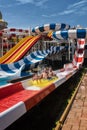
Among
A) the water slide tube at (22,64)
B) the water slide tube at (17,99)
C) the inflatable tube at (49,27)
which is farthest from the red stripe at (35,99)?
the inflatable tube at (49,27)

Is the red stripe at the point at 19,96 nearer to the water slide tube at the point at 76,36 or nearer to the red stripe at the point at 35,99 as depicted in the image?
the red stripe at the point at 35,99

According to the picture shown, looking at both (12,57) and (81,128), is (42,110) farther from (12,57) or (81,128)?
(12,57)

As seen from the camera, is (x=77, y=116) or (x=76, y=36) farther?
(x=76, y=36)

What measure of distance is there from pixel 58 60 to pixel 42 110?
1387cm

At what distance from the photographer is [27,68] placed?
13930 mm

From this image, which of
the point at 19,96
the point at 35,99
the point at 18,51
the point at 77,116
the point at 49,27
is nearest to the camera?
the point at 35,99

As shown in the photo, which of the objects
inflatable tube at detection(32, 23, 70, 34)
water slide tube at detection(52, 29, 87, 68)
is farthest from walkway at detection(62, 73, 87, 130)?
inflatable tube at detection(32, 23, 70, 34)

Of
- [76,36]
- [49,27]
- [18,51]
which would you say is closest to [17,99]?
[76,36]

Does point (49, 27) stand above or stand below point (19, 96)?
above

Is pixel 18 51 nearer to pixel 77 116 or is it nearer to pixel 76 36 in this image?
pixel 76 36

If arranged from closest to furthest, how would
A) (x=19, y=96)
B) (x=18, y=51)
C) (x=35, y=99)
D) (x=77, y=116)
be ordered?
(x=35, y=99) < (x=19, y=96) < (x=77, y=116) < (x=18, y=51)

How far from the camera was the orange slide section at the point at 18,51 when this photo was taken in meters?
16.3

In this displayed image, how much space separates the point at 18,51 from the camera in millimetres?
17859

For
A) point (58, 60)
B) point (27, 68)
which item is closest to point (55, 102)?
point (27, 68)
